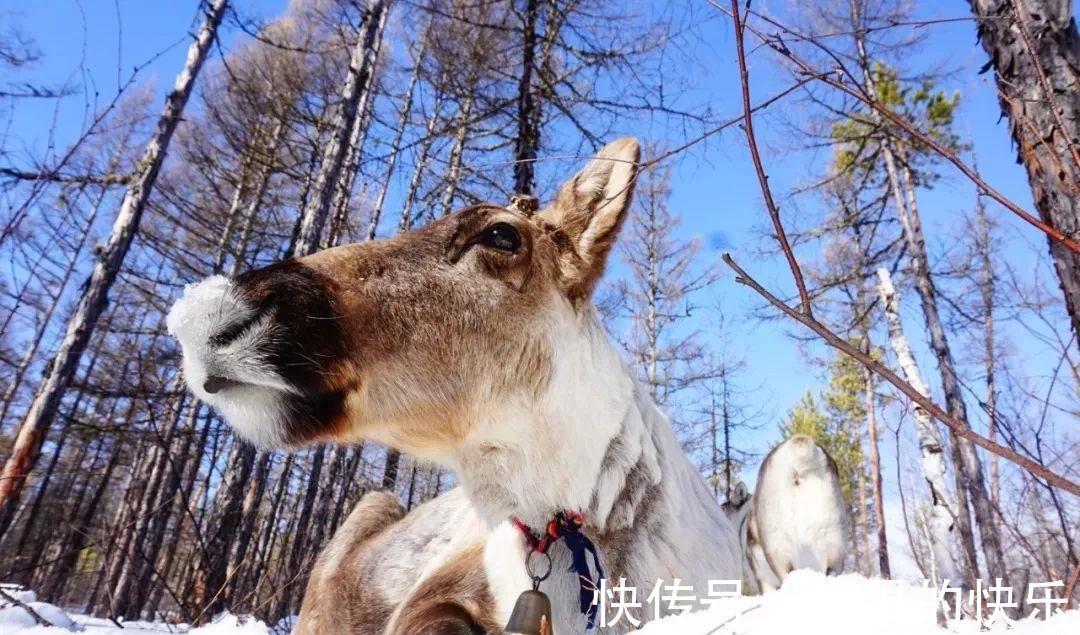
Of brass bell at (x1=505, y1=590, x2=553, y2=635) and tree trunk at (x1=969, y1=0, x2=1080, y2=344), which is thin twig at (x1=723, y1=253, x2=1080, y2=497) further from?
tree trunk at (x1=969, y1=0, x2=1080, y2=344)

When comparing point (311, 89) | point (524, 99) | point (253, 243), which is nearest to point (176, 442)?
point (253, 243)

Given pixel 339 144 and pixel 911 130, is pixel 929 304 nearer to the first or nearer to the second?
pixel 339 144

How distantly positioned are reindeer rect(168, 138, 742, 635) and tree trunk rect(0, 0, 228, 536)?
24.1 ft

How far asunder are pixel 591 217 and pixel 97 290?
841cm

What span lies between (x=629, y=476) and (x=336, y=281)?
4.37 ft

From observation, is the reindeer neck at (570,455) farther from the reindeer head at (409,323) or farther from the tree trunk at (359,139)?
the tree trunk at (359,139)

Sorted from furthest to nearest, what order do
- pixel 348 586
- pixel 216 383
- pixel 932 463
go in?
pixel 932 463, pixel 348 586, pixel 216 383

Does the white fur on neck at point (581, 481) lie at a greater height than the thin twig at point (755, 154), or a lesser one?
lesser

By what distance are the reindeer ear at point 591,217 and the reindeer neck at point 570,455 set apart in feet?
1.12

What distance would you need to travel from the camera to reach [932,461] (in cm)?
1123

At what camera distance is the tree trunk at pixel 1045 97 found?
2.79m

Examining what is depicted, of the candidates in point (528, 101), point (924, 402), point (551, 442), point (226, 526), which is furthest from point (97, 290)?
point (924, 402)

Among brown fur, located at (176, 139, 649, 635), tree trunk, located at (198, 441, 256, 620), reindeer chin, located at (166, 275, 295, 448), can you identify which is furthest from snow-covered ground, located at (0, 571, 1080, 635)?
tree trunk, located at (198, 441, 256, 620)

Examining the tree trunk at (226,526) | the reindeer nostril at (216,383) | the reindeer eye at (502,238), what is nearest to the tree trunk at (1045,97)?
the reindeer eye at (502,238)
